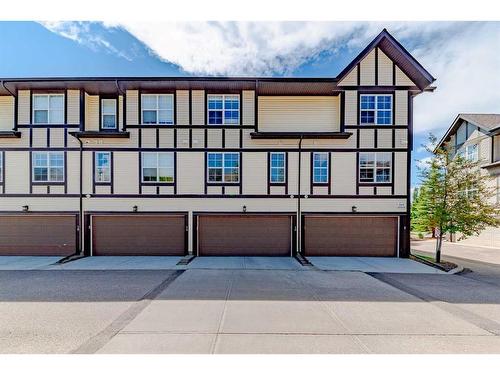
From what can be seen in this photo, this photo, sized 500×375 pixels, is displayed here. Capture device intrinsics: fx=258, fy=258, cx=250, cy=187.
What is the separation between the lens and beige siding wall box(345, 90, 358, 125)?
13805 millimetres

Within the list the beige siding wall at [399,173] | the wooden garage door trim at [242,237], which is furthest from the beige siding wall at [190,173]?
the beige siding wall at [399,173]

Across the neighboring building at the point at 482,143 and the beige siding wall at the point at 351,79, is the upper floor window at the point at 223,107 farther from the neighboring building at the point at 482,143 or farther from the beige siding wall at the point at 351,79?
the neighboring building at the point at 482,143

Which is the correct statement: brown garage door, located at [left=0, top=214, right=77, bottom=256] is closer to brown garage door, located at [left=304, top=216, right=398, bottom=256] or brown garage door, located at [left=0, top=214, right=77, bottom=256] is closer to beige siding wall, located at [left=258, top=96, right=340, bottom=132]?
beige siding wall, located at [left=258, top=96, right=340, bottom=132]

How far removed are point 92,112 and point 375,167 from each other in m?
15.8

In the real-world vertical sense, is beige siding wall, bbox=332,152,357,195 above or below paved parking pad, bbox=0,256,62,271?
above

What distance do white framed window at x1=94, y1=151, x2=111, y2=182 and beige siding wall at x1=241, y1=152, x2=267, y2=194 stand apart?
723cm

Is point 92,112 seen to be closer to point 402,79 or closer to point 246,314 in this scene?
point 246,314

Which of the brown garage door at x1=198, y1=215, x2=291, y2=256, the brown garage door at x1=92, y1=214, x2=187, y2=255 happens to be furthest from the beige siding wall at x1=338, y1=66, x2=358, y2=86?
the brown garage door at x1=92, y1=214, x2=187, y2=255

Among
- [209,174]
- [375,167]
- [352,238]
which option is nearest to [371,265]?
[352,238]

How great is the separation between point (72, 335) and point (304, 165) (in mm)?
11686

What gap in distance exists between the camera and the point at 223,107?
14133mm

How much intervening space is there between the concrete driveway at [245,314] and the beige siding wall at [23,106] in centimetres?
854

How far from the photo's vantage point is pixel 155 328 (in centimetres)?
536

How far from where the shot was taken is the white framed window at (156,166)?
13.9m
